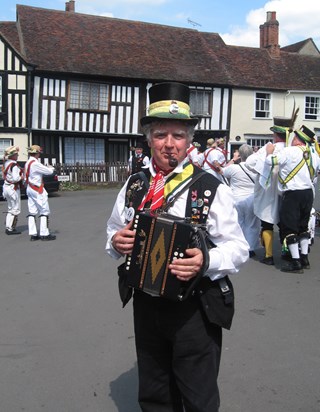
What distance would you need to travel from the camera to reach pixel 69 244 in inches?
360

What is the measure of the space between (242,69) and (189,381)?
94.6ft

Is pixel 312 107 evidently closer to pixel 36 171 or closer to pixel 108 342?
pixel 36 171

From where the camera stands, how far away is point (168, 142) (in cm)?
255

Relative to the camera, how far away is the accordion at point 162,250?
2.27m

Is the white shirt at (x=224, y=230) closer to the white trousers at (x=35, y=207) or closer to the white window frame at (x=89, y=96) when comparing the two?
the white trousers at (x=35, y=207)

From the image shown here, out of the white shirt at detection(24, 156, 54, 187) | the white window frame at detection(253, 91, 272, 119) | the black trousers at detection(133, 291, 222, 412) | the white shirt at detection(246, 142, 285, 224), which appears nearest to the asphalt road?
the white shirt at detection(246, 142, 285, 224)

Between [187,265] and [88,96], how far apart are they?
2303 centimetres

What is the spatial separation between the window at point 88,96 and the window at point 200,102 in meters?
5.01

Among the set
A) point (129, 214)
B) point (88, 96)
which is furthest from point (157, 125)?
point (88, 96)

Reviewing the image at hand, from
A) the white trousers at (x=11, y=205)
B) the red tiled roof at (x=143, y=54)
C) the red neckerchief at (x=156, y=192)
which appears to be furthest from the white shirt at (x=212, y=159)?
the red tiled roof at (x=143, y=54)

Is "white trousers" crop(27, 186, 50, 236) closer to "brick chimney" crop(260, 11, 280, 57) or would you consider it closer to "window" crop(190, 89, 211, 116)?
"window" crop(190, 89, 211, 116)

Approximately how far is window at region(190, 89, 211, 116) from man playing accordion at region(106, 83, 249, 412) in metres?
24.5

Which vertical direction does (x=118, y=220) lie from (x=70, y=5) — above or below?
below

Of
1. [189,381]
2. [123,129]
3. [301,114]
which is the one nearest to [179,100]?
[189,381]
